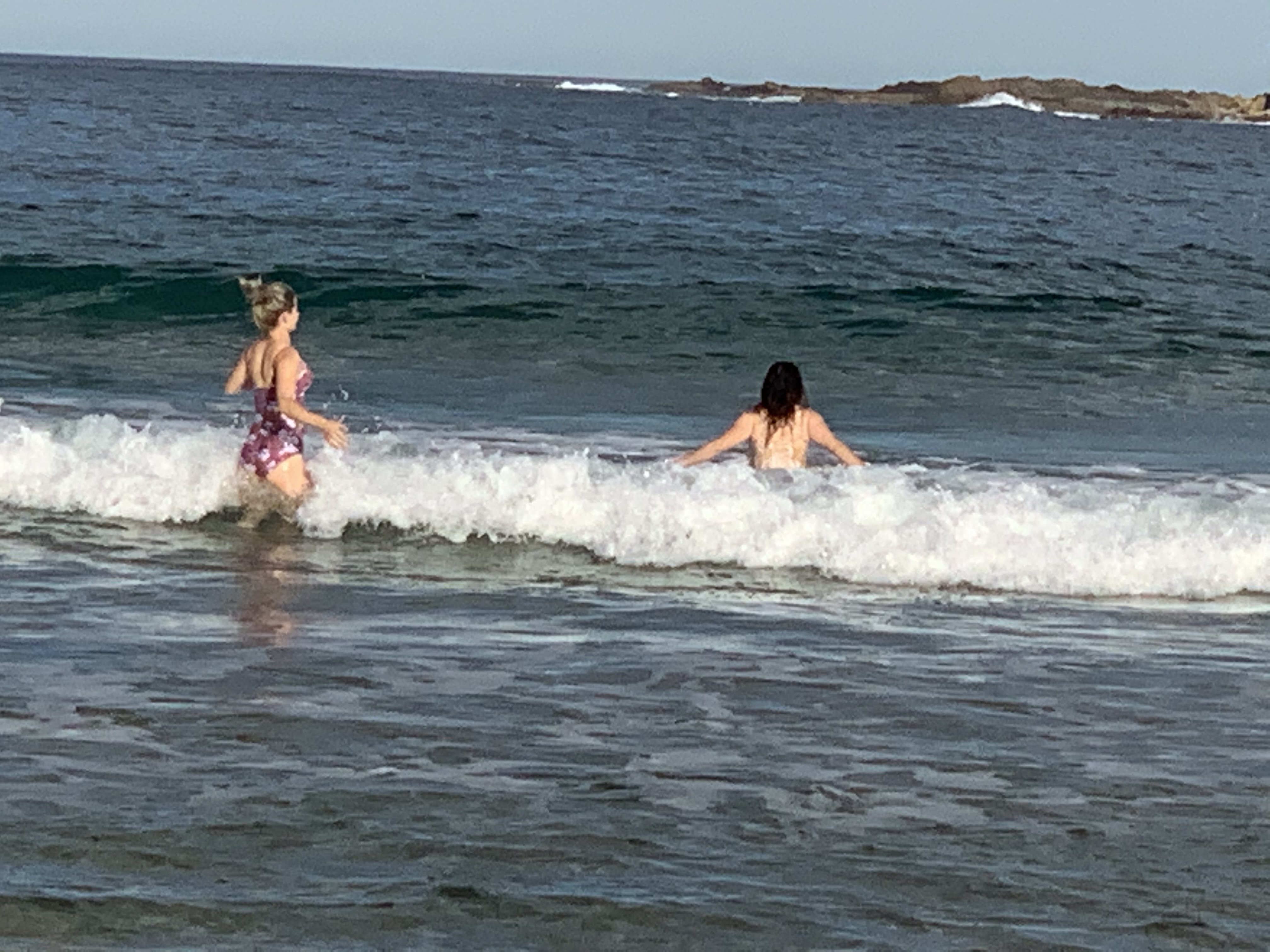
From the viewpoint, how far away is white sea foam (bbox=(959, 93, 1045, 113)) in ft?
476

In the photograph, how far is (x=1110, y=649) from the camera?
707cm

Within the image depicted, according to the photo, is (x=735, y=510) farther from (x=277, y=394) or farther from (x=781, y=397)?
(x=277, y=394)

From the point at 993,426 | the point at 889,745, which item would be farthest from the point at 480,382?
the point at 889,745

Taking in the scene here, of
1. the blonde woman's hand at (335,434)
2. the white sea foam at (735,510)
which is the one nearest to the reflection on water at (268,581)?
the white sea foam at (735,510)

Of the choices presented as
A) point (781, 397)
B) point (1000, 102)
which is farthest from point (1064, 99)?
point (781, 397)

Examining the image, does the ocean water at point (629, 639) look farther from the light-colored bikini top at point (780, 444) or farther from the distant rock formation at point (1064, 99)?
the distant rock formation at point (1064, 99)

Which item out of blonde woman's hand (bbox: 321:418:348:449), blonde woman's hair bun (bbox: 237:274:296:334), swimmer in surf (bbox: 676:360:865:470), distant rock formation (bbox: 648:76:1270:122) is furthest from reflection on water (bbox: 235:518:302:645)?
distant rock formation (bbox: 648:76:1270:122)

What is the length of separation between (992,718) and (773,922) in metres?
1.88

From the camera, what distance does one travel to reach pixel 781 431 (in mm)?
10148

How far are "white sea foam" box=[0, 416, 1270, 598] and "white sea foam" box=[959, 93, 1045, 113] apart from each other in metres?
139

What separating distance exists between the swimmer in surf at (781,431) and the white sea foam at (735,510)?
0.65 ft

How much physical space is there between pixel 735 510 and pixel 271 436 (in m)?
2.44

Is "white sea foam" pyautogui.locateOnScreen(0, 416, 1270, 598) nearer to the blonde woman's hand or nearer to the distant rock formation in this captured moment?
the blonde woman's hand

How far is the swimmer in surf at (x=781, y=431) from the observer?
10.1 meters
